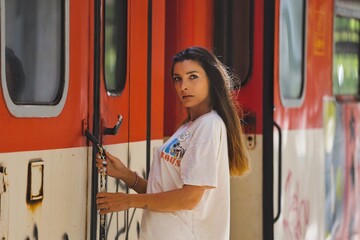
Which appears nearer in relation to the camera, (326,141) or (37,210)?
(37,210)

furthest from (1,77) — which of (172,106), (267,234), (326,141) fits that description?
(326,141)

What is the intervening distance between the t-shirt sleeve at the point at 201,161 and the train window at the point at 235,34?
202 centimetres

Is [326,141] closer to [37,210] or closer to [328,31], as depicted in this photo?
[328,31]

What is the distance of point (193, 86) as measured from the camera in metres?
3.26

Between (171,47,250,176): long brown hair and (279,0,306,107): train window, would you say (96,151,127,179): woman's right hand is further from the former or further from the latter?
(279,0,306,107): train window

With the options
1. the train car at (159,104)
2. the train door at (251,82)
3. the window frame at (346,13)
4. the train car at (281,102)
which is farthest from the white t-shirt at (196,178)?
the window frame at (346,13)

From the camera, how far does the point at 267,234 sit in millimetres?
5027

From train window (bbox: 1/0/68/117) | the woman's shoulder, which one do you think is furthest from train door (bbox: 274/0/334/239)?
train window (bbox: 1/0/68/117)

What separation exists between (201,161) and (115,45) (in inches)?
31.9

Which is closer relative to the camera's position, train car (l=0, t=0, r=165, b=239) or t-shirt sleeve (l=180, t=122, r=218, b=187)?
train car (l=0, t=0, r=165, b=239)

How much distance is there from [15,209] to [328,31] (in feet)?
Answer: 13.2

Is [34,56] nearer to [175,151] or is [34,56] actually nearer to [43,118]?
[43,118]

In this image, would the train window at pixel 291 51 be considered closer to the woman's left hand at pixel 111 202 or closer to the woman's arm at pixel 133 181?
the woman's arm at pixel 133 181

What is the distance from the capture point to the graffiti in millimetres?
5311
